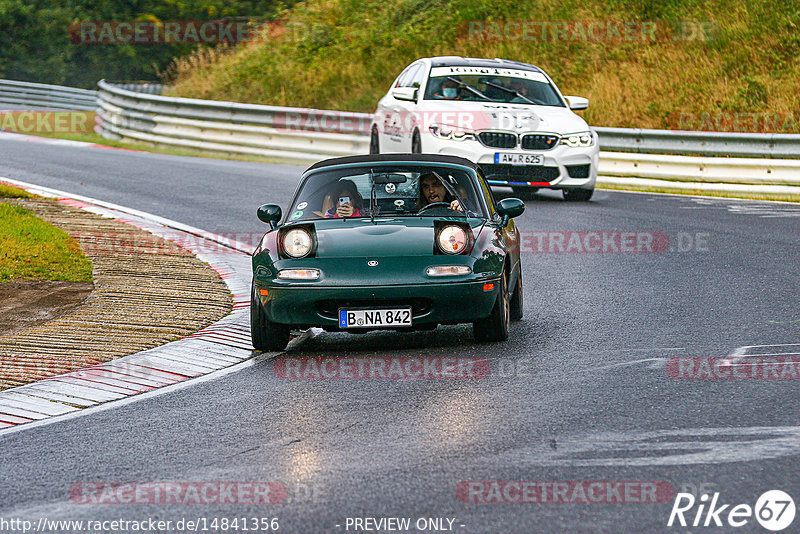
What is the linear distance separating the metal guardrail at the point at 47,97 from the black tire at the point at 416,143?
24481 millimetres

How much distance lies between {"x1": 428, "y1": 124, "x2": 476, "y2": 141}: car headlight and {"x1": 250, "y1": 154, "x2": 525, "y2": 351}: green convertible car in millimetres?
6951

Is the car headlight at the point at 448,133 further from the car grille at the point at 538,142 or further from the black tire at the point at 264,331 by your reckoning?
the black tire at the point at 264,331

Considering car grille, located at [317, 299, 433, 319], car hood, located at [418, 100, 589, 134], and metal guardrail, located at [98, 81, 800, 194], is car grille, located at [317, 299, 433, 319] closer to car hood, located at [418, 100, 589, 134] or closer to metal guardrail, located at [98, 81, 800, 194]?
car hood, located at [418, 100, 589, 134]

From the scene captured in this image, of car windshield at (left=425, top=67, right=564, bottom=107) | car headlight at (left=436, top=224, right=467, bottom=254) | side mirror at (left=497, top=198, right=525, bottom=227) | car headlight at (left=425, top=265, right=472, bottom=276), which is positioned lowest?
car headlight at (left=425, top=265, right=472, bottom=276)

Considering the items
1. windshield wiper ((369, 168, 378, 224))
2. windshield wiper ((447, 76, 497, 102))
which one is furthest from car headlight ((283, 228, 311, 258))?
windshield wiper ((447, 76, 497, 102))

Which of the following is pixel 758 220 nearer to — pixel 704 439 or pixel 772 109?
pixel 772 109

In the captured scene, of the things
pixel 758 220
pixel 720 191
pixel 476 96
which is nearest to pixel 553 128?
pixel 476 96

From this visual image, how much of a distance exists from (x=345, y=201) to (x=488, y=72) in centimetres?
863

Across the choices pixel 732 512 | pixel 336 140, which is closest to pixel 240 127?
pixel 336 140

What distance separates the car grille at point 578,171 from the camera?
16672 mm

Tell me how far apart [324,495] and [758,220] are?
1136 cm

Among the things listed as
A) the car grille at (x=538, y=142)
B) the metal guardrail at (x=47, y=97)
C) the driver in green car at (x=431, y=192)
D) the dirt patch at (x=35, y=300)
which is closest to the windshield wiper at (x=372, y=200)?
the driver in green car at (x=431, y=192)

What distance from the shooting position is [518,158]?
53.6ft

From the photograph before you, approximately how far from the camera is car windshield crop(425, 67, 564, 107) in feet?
56.4
